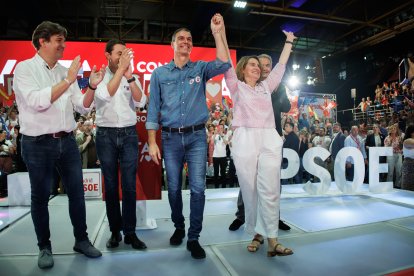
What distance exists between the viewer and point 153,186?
331 cm

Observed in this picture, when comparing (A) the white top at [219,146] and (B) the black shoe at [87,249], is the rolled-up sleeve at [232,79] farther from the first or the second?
(A) the white top at [219,146]

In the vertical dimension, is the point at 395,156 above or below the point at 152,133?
below

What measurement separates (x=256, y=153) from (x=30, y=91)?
1.78m

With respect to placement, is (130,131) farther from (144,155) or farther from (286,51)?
(286,51)

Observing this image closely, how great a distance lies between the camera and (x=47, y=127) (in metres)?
2.25

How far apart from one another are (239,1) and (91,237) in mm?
9407

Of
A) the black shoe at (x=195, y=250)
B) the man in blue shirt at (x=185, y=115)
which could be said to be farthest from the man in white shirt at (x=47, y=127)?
the black shoe at (x=195, y=250)

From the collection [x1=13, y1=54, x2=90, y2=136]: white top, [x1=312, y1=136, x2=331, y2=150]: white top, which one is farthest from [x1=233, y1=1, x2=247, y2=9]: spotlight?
[x1=13, y1=54, x2=90, y2=136]: white top

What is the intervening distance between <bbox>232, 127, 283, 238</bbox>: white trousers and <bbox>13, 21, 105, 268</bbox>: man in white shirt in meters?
1.31

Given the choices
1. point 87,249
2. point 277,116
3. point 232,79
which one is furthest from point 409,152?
Result: point 87,249

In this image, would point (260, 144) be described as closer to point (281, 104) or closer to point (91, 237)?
point (281, 104)

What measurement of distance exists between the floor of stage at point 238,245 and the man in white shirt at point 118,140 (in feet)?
0.83

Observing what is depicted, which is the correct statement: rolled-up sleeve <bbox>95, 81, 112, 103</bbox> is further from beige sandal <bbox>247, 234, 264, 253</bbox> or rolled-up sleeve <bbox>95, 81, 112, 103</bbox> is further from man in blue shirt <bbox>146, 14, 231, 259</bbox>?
beige sandal <bbox>247, 234, 264, 253</bbox>

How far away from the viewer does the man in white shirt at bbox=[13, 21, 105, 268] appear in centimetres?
218
